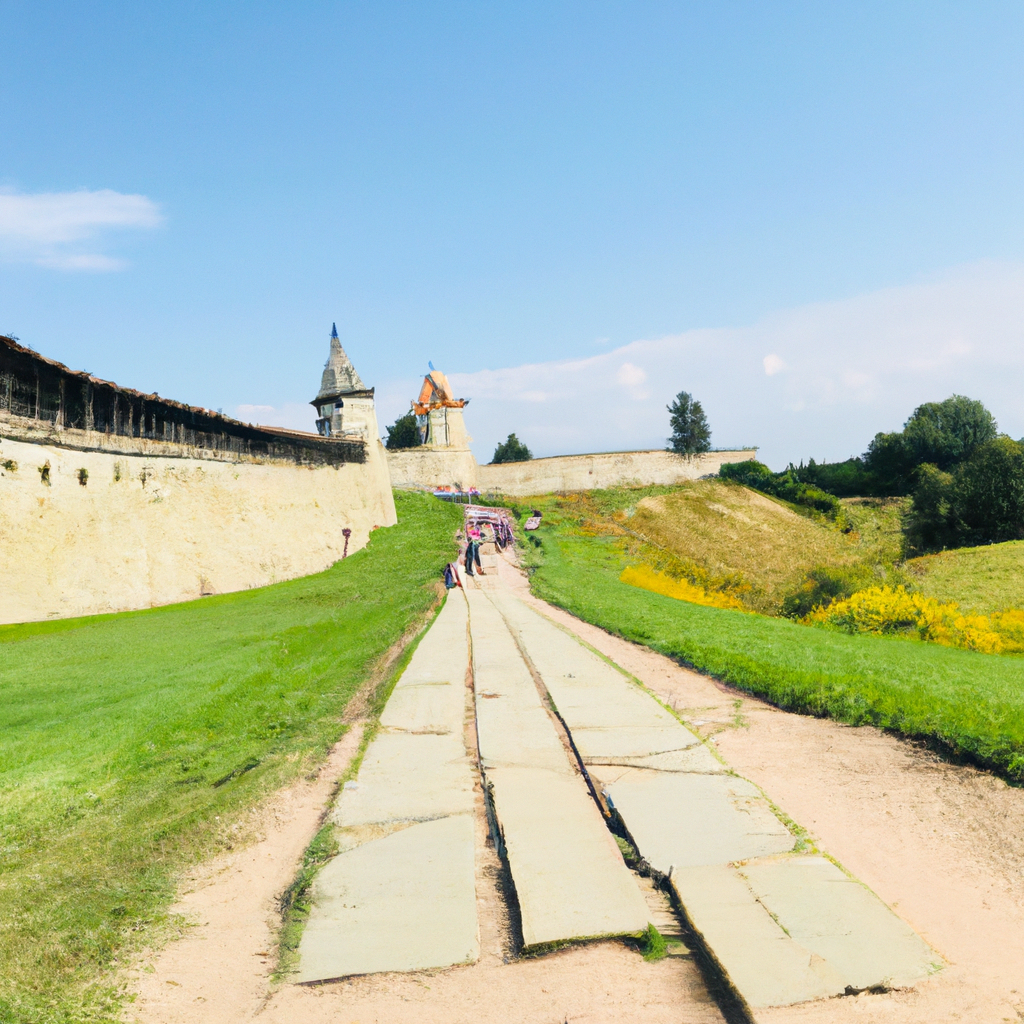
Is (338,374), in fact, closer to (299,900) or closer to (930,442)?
(299,900)

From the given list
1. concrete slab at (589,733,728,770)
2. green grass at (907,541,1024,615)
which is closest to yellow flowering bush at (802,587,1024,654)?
green grass at (907,541,1024,615)

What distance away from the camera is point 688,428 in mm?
70438

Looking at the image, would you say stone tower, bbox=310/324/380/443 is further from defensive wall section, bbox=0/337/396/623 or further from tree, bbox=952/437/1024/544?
tree, bbox=952/437/1024/544

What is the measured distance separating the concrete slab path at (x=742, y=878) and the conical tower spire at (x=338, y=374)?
3660cm

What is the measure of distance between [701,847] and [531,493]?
60.9m

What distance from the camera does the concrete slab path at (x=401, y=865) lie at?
12.2ft

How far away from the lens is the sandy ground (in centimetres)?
326

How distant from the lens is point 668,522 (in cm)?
5025

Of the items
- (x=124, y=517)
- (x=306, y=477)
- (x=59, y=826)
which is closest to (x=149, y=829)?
(x=59, y=826)

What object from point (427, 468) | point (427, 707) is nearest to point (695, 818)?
point (427, 707)

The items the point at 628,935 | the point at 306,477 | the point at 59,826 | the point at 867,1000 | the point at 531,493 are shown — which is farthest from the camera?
the point at 531,493

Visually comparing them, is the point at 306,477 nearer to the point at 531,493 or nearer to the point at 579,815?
the point at 579,815

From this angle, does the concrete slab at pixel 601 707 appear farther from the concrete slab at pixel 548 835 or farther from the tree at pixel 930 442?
the tree at pixel 930 442

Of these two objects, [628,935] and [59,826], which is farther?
[59,826]
